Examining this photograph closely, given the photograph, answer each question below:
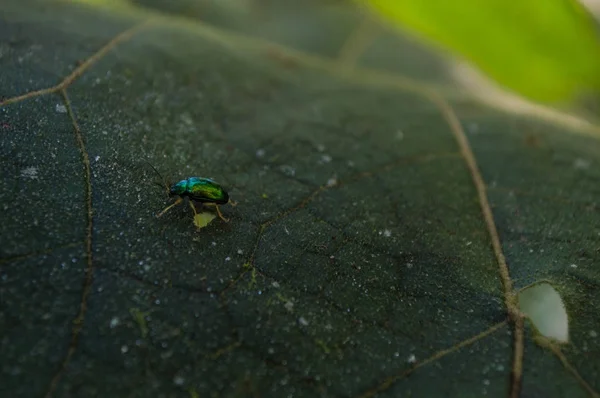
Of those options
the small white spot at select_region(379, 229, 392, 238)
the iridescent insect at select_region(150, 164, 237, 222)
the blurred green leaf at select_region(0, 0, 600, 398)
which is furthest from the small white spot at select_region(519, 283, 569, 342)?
the iridescent insect at select_region(150, 164, 237, 222)

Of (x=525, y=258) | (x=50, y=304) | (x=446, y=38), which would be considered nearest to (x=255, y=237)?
(x=50, y=304)

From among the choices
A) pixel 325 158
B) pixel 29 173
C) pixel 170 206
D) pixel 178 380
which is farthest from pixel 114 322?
pixel 325 158

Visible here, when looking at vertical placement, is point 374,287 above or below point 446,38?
below

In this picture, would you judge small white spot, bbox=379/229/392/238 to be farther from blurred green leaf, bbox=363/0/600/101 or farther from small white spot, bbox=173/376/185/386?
blurred green leaf, bbox=363/0/600/101

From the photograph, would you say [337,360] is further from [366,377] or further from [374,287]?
[374,287]

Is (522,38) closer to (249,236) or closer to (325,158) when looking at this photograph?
(325,158)

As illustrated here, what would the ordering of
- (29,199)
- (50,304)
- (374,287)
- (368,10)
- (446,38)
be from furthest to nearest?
(368,10), (446,38), (374,287), (29,199), (50,304)
